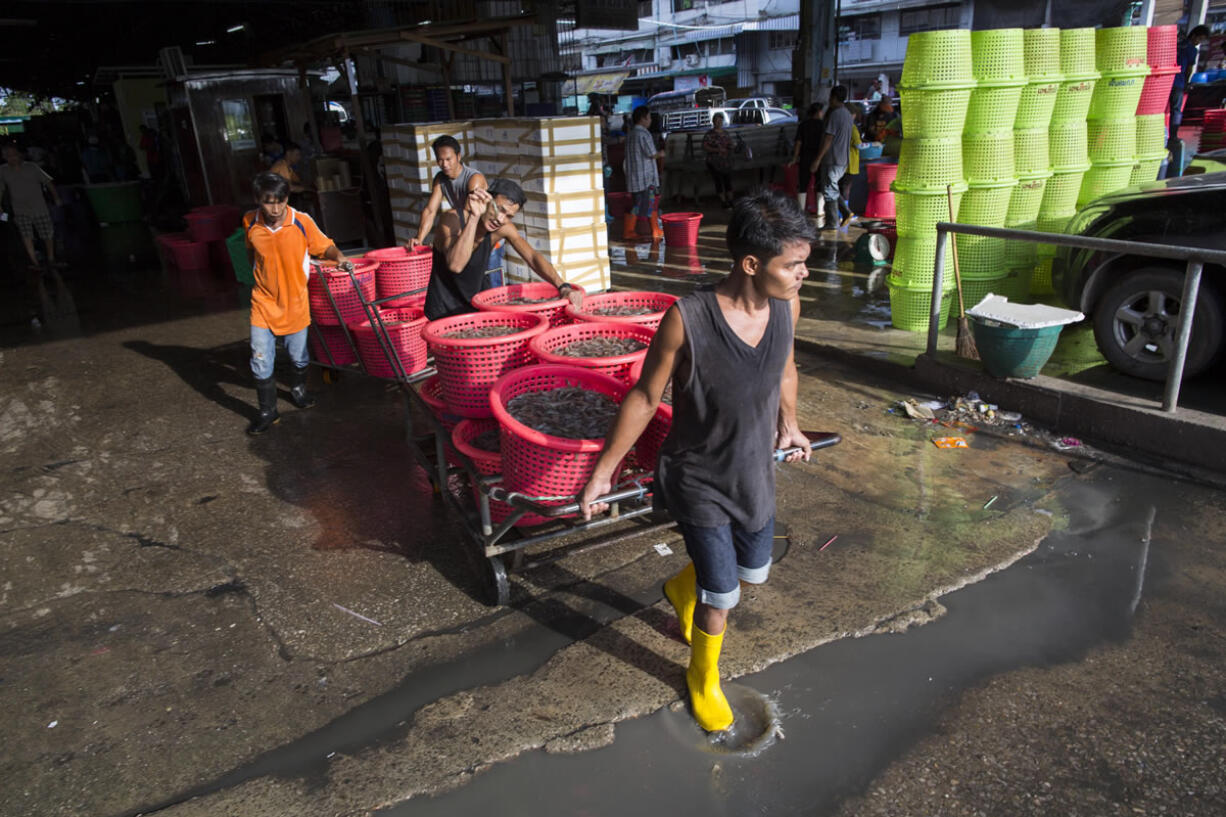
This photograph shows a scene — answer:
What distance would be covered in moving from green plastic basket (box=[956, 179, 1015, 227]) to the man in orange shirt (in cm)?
519

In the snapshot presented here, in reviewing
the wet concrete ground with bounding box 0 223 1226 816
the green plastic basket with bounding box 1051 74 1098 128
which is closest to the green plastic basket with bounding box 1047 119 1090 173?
the green plastic basket with bounding box 1051 74 1098 128

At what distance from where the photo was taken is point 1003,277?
23.2 ft

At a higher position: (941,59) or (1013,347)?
(941,59)

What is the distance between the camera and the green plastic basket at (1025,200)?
23.6ft

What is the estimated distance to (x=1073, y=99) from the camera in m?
7.12

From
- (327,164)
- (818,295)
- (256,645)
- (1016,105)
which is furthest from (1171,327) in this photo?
(327,164)

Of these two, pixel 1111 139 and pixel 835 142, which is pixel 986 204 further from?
pixel 835 142

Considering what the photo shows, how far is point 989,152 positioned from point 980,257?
87cm

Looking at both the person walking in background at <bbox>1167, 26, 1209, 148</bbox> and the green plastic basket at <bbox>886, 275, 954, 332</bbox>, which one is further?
the person walking in background at <bbox>1167, 26, 1209, 148</bbox>

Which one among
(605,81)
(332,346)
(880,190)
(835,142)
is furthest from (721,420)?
(605,81)

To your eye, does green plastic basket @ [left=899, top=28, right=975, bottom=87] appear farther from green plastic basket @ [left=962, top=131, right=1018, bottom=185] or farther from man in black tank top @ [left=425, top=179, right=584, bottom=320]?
man in black tank top @ [left=425, top=179, right=584, bottom=320]

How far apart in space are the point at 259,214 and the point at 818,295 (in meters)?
5.66

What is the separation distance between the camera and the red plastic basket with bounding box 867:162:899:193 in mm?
11117

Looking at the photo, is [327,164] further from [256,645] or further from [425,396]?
[256,645]
